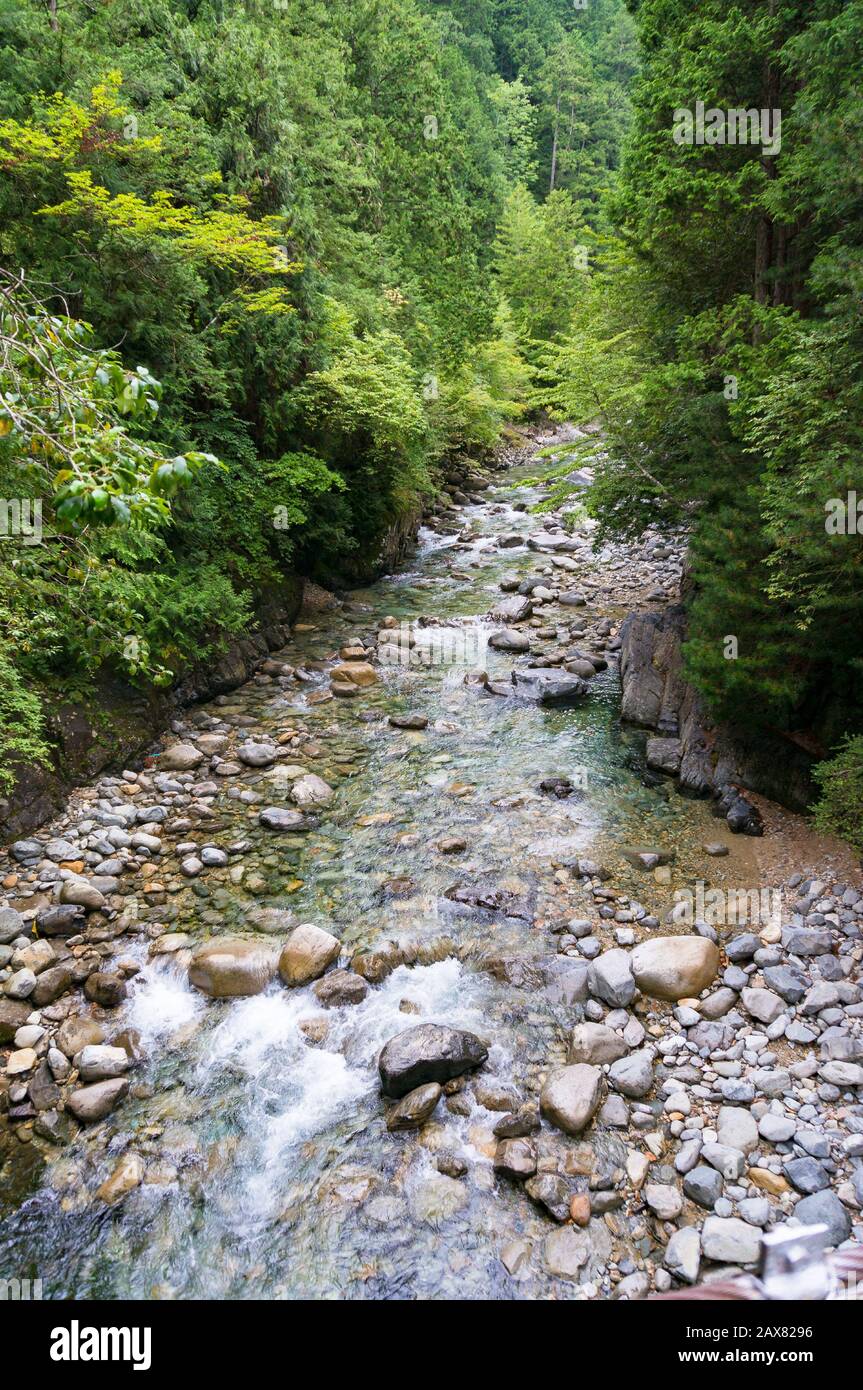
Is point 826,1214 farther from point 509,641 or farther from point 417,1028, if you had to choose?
point 509,641

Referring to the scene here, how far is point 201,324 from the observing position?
34.0 ft

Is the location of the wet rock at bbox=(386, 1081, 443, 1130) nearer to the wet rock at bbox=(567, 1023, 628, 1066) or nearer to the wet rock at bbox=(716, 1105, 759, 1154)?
the wet rock at bbox=(567, 1023, 628, 1066)

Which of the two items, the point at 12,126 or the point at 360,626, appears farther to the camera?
the point at 360,626

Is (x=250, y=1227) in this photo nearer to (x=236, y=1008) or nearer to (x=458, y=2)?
(x=236, y=1008)

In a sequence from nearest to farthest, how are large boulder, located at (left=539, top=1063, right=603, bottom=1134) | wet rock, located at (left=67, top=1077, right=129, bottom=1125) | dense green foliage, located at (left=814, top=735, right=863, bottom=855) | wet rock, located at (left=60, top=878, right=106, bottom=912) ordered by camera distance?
1. large boulder, located at (left=539, top=1063, right=603, bottom=1134)
2. wet rock, located at (left=67, top=1077, right=129, bottom=1125)
3. dense green foliage, located at (left=814, top=735, right=863, bottom=855)
4. wet rock, located at (left=60, top=878, right=106, bottom=912)

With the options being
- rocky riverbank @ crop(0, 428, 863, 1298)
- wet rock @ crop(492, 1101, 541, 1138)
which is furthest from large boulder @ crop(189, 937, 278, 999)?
wet rock @ crop(492, 1101, 541, 1138)

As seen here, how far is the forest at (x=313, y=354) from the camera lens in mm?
5363

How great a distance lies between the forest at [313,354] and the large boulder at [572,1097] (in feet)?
9.77

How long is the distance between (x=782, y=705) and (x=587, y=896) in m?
2.70

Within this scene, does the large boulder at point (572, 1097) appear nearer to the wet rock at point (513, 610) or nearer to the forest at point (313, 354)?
the forest at point (313, 354)

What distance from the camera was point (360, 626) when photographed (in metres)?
13.5

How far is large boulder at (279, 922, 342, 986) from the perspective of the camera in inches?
230

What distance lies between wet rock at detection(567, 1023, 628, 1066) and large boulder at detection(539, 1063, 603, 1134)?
0.39 feet
